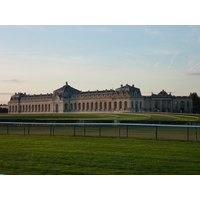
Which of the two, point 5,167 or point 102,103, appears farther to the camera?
point 102,103

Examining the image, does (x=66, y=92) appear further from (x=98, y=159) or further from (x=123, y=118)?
(x=98, y=159)

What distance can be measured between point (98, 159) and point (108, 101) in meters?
107

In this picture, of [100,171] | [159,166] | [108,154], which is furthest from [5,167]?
[159,166]

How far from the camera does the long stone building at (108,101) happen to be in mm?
113562

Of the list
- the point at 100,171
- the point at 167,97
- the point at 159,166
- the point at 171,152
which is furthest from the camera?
the point at 167,97

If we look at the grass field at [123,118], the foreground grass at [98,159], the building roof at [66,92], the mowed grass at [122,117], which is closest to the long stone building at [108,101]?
the building roof at [66,92]

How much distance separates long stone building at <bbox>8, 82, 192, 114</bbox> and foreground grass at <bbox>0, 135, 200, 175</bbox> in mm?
95156

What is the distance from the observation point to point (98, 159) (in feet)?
39.8

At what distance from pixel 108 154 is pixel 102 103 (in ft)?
351

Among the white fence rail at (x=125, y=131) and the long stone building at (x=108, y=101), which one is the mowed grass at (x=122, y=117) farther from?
the long stone building at (x=108, y=101)

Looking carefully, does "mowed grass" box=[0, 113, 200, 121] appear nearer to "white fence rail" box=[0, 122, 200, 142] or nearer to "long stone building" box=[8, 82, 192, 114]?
"white fence rail" box=[0, 122, 200, 142]

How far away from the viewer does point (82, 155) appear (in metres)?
13.0

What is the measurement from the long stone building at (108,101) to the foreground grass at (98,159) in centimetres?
9516

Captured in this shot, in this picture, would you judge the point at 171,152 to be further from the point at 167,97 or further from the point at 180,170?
the point at 167,97
